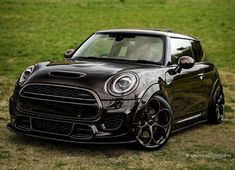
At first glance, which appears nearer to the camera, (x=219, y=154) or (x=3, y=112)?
(x=219, y=154)

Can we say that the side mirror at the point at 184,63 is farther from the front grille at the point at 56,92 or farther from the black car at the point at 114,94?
the front grille at the point at 56,92

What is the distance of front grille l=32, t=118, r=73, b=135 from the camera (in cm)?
699

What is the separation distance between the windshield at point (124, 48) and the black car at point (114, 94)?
1 centimetres

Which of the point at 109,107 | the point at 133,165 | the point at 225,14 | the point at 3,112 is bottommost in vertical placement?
the point at 225,14

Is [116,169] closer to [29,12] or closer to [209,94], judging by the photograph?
[209,94]

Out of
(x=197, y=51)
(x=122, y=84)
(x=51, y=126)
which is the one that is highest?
(x=122, y=84)

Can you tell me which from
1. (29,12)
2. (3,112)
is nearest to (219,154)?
(3,112)

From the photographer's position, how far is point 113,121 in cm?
695

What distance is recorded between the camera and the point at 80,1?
32.3 meters

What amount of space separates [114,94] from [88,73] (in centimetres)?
46

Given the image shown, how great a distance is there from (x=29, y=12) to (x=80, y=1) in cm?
461

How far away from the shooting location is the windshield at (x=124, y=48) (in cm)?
819

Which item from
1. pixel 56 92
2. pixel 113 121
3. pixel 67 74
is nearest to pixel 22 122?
pixel 56 92

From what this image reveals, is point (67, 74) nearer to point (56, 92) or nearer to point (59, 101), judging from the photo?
point (56, 92)
